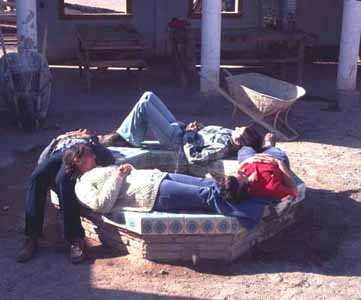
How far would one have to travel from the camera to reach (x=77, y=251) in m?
5.23

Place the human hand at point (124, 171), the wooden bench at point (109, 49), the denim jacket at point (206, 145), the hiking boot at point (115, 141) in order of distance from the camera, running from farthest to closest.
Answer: the wooden bench at point (109, 49) < the hiking boot at point (115, 141) < the denim jacket at point (206, 145) < the human hand at point (124, 171)

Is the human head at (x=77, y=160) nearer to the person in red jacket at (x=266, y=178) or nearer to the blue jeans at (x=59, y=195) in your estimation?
the blue jeans at (x=59, y=195)

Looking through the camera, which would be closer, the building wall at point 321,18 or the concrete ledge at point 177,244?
the concrete ledge at point 177,244

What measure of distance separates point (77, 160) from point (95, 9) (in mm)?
16058

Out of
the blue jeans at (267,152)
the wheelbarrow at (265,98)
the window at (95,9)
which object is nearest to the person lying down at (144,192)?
the blue jeans at (267,152)

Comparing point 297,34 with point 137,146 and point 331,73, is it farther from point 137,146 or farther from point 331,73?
point 137,146

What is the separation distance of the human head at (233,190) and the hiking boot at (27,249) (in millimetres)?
1488

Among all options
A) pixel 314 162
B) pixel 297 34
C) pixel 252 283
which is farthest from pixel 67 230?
pixel 297 34

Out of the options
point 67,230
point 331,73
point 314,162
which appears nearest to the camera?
point 67,230

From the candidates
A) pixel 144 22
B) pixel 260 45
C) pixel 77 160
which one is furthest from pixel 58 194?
pixel 144 22

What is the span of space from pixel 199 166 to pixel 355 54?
5.16m

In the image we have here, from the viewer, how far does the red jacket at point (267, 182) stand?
535cm

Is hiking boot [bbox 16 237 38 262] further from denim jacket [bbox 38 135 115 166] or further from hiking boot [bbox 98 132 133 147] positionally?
hiking boot [bbox 98 132 133 147]

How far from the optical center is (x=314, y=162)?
7820 millimetres
